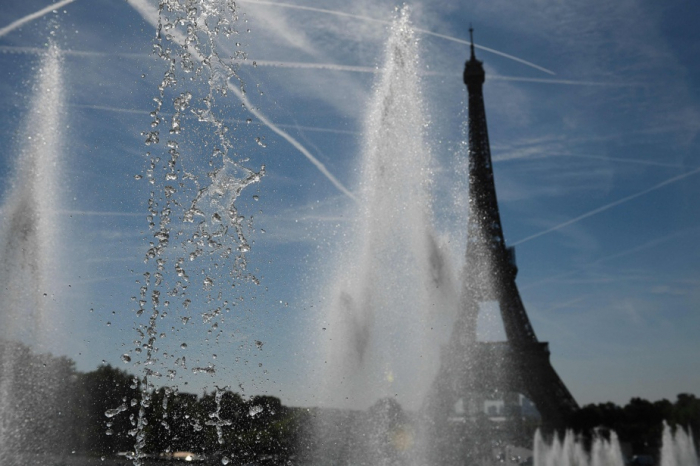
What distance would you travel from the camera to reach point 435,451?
1933cm

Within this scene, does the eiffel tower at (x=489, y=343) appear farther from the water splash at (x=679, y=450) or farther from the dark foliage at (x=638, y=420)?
the dark foliage at (x=638, y=420)

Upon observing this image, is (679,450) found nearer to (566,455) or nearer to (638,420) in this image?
(566,455)

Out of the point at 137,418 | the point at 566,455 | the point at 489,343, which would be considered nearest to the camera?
the point at 137,418

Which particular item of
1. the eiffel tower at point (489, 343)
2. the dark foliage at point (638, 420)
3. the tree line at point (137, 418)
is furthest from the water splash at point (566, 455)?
the tree line at point (137, 418)

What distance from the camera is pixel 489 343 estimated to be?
34.3 metres

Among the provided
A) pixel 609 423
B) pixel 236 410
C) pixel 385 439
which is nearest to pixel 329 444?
pixel 385 439

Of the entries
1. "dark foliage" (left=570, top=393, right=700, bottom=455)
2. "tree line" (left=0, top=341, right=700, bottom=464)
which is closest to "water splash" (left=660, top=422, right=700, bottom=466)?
"dark foliage" (left=570, top=393, right=700, bottom=455)

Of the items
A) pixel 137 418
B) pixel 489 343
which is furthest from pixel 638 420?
pixel 137 418

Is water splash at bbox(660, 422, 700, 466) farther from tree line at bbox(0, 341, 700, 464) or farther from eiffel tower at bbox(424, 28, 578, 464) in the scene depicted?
tree line at bbox(0, 341, 700, 464)

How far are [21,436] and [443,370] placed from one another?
694 inches

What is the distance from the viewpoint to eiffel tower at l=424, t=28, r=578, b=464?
30.1 metres

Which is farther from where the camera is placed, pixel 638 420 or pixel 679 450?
pixel 638 420

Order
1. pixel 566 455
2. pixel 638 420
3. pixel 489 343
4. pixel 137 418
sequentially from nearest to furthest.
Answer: pixel 137 418 → pixel 566 455 → pixel 489 343 → pixel 638 420

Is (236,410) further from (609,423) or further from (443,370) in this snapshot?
(609,423)
